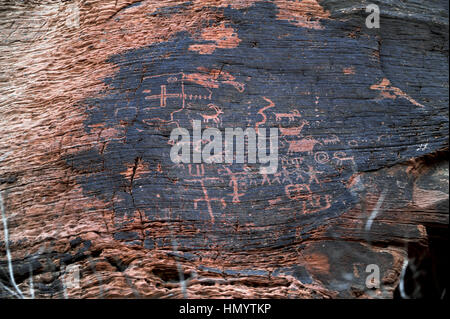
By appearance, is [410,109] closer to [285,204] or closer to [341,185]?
[341,185]

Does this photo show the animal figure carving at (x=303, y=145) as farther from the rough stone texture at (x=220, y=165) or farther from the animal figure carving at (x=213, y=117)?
the animal figure carving at (x=213, y=117)

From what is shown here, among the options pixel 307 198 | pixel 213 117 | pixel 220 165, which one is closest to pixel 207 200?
pixel 220 165

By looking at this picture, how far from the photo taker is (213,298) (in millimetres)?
2729

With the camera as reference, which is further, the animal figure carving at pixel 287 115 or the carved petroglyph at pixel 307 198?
the animal figure carving at pixel 287 115

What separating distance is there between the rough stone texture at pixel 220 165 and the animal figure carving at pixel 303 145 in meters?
0.01

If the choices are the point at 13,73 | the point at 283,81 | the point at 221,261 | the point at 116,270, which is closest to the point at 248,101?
the point at 283,81

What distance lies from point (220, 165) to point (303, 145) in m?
0.75

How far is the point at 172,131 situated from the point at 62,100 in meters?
1.09

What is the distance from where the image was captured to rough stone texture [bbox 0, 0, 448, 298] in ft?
9.32

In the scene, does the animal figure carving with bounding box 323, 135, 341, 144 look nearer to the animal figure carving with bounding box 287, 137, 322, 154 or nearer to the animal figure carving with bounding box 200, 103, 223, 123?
the animal figure carving with bounding box 287, 137, 322, 154

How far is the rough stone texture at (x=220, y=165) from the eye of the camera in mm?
2842

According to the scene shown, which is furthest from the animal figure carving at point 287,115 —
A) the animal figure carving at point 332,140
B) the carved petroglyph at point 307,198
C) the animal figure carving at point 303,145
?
the carved petroglyph at point 307,198

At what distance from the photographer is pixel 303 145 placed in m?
3.07

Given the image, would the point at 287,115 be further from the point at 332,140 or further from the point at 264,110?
the point at 332,140
